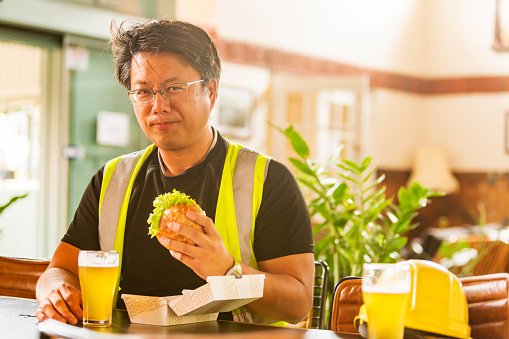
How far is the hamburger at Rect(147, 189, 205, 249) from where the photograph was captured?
1.55 meters

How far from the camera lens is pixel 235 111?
6.97 metres

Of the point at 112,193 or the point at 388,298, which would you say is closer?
the point at 388,298

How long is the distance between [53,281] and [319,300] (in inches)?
35.6

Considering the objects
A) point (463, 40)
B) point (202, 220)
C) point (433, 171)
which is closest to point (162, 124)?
point (202, 220)

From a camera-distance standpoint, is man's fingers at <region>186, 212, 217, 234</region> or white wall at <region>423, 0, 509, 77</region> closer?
man's fingers at <region>186, 212, 217, 234</region>

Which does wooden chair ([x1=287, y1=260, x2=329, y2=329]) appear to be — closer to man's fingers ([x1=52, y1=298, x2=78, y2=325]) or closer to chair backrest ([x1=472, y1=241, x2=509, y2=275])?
man's fingers ([x1=52, y1=298, x2=78, y2=325])

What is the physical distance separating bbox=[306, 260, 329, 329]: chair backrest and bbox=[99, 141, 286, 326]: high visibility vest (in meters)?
0.32

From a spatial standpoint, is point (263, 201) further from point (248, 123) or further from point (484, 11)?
point (484, 11)

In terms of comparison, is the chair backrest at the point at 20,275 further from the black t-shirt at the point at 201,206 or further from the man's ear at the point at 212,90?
the man's ear at the point at 212,90

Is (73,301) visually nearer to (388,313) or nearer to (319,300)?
(388,313)

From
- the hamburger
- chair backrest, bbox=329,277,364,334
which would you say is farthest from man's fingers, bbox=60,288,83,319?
chair backrest, bbox=329,277,364,334

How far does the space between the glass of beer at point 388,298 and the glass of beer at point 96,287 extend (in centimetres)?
56

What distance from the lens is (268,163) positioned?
2025mm

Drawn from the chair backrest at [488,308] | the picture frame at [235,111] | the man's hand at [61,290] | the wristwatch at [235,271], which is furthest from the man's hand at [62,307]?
the picture frame at [235,111]
